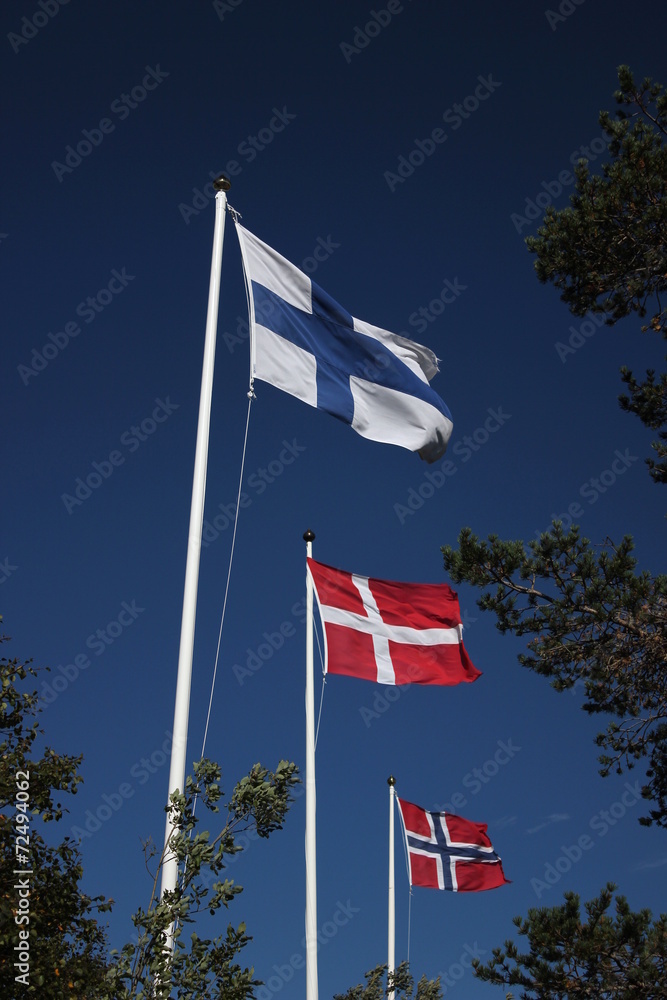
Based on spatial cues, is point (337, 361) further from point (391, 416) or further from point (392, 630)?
point (392, 630)

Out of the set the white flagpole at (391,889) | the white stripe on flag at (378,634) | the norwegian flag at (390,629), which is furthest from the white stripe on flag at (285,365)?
the white flagpole at (391,889)

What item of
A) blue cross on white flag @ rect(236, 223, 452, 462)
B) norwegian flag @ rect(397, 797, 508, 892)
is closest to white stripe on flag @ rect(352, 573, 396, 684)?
blue cross on white flag @ rect(236, 223, 452, 462)

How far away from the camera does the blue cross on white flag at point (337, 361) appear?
10180 millimetres

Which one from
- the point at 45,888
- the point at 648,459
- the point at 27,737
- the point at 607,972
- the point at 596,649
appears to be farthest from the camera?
the point at 648,459

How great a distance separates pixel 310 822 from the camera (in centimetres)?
1228

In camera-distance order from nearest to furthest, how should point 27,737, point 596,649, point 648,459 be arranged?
point 27,737, point 596,649, point 648,459

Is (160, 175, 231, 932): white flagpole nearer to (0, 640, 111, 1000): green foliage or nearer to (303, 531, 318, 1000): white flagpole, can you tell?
(0, 640, 111, 1000): green foliage

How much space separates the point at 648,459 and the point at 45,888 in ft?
32.7

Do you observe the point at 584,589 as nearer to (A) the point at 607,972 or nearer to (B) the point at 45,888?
(A) the point at 607,972

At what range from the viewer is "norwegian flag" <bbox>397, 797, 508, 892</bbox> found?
20.3 meters

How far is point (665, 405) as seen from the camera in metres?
13.7

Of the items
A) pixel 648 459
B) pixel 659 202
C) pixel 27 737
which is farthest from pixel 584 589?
pixel 27 737

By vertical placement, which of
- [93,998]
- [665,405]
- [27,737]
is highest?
[665,405]

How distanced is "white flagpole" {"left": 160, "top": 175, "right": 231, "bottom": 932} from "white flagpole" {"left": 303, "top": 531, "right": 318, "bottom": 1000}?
5.76m
